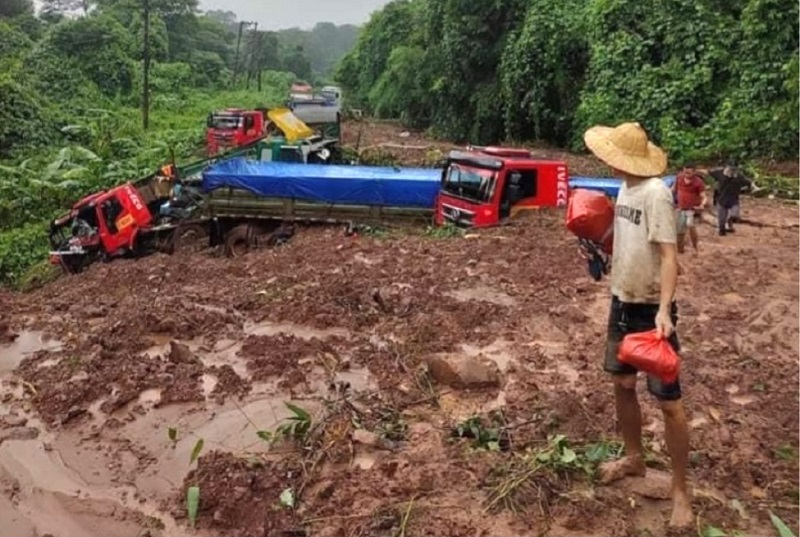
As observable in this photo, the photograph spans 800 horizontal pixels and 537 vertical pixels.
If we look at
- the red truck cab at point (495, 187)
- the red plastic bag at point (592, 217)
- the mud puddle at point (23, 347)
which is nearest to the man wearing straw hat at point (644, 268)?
the red plastic bag at point (592, 217)

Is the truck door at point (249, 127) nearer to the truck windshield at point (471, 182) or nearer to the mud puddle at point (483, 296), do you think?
the truck windshield at point (471, 182)

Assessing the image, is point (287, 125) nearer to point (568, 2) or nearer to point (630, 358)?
point (568, 2)

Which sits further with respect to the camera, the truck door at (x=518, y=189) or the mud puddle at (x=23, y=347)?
the truck door at (x=518, y=189)

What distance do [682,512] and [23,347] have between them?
7.74m

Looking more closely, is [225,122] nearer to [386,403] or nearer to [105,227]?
[105,227]

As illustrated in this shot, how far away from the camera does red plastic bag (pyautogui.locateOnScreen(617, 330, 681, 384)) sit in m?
3.35

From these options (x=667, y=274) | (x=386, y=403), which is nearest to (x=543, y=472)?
(x=667, y=274)

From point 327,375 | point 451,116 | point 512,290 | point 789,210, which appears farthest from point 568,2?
point 327,375

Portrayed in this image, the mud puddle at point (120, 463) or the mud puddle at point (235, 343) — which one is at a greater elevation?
the mud puddle at point (235, 343)

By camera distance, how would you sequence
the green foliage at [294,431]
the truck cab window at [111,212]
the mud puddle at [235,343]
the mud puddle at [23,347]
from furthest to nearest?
the truck cab window at [111,212] < the mud puddle at [23,347] < the mud puddle at [235,343] < the green foliage at [294,431]

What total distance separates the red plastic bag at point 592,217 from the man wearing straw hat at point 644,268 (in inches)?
5.5

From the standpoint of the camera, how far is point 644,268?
11.8 ft

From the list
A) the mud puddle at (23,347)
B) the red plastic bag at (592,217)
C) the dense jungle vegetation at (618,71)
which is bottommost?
the mud puddle at (23,347)

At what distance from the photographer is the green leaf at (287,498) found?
14.3 ft
